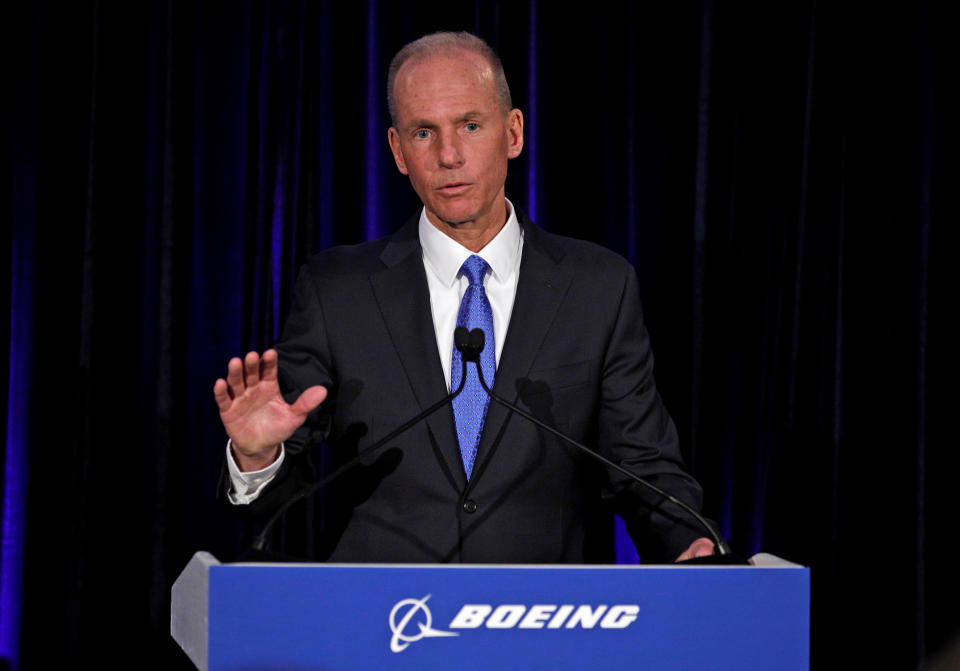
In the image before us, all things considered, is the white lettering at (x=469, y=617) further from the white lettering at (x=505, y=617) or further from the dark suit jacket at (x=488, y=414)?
the dark suit jacket at (x=488, y=414)

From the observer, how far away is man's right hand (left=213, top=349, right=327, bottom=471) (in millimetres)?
1295

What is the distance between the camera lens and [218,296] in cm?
280

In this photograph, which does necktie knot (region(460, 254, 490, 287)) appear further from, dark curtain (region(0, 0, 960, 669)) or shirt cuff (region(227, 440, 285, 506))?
dark curtain (region(0, 0, 960, 669))

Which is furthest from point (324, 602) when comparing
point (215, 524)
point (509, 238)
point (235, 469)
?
point (215, 524)

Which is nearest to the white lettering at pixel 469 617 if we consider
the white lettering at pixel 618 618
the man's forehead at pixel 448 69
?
the white lettering at pixel 618 618

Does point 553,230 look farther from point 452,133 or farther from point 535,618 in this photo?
point 535,618

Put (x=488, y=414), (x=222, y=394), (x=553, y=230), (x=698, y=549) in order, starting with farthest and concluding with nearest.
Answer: (x=553, y=230) → (x=488, y=414) → (x=698, y=549) → (x=222, y=394)

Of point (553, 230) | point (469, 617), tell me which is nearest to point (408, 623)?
point (469, 617)

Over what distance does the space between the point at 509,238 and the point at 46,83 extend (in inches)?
62.7

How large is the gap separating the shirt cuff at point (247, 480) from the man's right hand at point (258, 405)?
0.06 m

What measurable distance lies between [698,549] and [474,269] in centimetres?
61

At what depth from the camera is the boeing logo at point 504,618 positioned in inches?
40.6

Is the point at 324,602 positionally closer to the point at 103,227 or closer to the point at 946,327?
the point at 103,227

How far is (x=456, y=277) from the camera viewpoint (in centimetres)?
179
